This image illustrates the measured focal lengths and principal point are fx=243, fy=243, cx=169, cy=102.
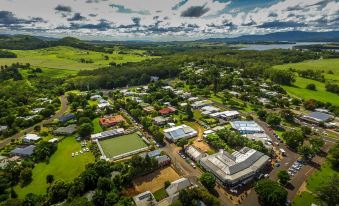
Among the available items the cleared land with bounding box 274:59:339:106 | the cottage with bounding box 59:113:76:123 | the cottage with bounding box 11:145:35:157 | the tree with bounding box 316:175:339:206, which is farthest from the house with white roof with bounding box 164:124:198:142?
the cleared land with bounding box 274:59:339:106

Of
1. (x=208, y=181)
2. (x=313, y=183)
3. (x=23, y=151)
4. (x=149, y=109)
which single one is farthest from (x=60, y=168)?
(x=313, y=183)

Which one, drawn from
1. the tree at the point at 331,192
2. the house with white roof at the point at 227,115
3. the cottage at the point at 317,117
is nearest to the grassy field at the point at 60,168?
the house with white roof at the point at 227,115

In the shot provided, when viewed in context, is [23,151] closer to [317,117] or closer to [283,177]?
[283,177]

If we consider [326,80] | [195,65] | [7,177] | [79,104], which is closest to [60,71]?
[79,104]

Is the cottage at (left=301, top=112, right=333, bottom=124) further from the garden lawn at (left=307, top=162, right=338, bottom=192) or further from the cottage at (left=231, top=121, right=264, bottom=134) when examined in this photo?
the garden lawn at (left=307, top=162, right=338, bottom=192)

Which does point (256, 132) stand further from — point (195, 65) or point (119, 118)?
point (195, 65)
